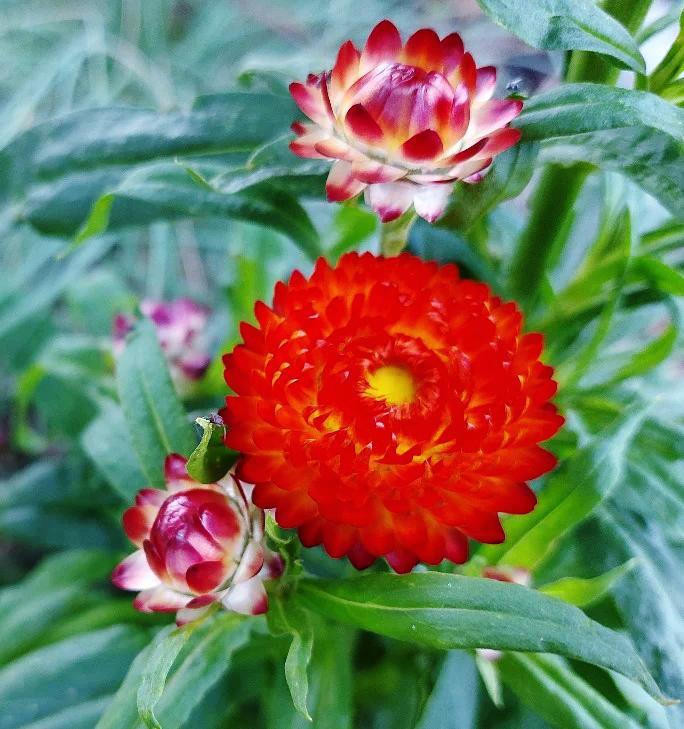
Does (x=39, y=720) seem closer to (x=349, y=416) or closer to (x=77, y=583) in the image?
(x=77, y=583)

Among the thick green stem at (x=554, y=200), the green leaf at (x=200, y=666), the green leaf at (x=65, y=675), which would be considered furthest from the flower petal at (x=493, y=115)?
the green leaf at (x=65, y=675)

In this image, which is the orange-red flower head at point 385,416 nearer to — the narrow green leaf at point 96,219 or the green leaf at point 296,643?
the green leaf at point 296,643

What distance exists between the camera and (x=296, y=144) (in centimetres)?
42

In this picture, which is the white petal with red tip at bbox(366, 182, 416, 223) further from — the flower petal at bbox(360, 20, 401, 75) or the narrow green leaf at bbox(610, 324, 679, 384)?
the narrow green leaf at bbox(610, 324, 679, 384)

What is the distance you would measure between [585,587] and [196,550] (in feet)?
0.83

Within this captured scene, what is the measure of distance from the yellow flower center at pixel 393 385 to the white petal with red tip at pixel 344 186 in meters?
0.10

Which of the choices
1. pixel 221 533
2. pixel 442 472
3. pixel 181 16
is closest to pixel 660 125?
pixel 442 472

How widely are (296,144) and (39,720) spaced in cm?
51

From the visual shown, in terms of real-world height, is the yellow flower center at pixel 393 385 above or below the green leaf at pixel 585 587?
above

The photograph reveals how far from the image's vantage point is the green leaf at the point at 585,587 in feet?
1.59

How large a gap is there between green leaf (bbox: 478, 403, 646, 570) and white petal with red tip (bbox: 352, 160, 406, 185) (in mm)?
239

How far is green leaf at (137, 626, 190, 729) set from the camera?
1.29 ft

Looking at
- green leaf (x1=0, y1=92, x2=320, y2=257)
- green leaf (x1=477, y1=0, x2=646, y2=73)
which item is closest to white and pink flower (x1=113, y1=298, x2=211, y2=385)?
green leaf (x1=0, y1=92, x2=320, y2=257)

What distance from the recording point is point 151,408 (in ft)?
1.82
